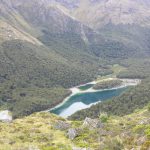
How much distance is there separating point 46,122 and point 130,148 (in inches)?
1381

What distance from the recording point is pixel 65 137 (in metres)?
83.4

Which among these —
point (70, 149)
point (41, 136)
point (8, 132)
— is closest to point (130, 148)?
point (70, 149)

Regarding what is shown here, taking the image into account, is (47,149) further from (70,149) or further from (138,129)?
(138,129)

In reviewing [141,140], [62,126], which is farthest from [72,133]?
[141,140]

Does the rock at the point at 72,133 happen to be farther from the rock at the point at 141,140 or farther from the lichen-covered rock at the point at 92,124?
the rock at the point at 141,140

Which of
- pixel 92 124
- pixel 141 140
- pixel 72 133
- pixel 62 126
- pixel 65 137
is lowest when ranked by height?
pixel 141 140

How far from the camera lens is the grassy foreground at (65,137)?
7228 cm

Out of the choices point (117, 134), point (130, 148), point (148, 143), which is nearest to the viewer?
point (148, 143)

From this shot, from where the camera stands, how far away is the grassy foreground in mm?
72275

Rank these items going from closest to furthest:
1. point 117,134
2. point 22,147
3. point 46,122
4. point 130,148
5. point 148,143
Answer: point 148,143, point 130,148, point 22,147, point 117,134, point 46,122

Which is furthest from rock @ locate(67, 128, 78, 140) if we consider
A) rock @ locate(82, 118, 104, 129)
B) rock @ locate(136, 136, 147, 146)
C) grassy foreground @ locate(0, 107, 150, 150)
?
rock @ locate(136, 136, 147, 146)

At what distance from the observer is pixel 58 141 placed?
260 ft

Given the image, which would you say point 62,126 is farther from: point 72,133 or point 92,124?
point 72,133

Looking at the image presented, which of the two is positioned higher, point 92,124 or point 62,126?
point 62,126
